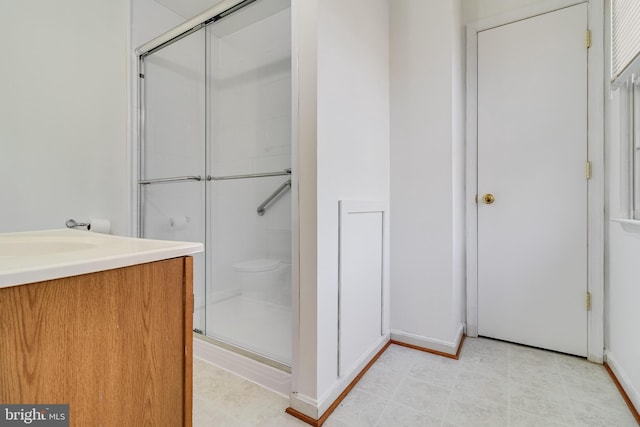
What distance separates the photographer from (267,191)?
1800 millimetres

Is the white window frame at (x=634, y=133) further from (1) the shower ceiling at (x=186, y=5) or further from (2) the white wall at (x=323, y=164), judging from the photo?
(1) the shower ceiling at (x=186, y=5)

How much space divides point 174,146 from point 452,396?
233cm

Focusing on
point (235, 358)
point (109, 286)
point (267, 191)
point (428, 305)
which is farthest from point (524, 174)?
point (109, 286)

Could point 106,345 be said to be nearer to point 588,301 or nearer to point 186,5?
point 588,301

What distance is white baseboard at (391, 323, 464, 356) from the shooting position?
1.72m

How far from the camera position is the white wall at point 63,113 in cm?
153

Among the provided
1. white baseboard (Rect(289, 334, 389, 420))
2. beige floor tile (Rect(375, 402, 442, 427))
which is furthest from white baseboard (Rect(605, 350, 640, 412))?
white baseboard (Rect(289, 334, 389, 420))

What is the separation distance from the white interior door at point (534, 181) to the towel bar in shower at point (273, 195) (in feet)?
4.34

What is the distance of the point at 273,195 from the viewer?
5.78 feet

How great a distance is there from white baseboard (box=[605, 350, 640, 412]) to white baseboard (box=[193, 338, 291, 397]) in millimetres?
1498

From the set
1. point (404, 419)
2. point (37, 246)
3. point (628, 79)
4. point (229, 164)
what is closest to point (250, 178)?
point (229, 164)

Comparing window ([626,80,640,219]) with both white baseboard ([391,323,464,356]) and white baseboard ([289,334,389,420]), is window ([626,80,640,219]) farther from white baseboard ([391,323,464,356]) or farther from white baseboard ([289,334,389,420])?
white baseboard ([289,334,389,420])

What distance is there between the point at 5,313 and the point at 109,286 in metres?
0.15

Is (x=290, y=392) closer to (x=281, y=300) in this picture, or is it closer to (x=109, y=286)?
(x=281, y=300)
